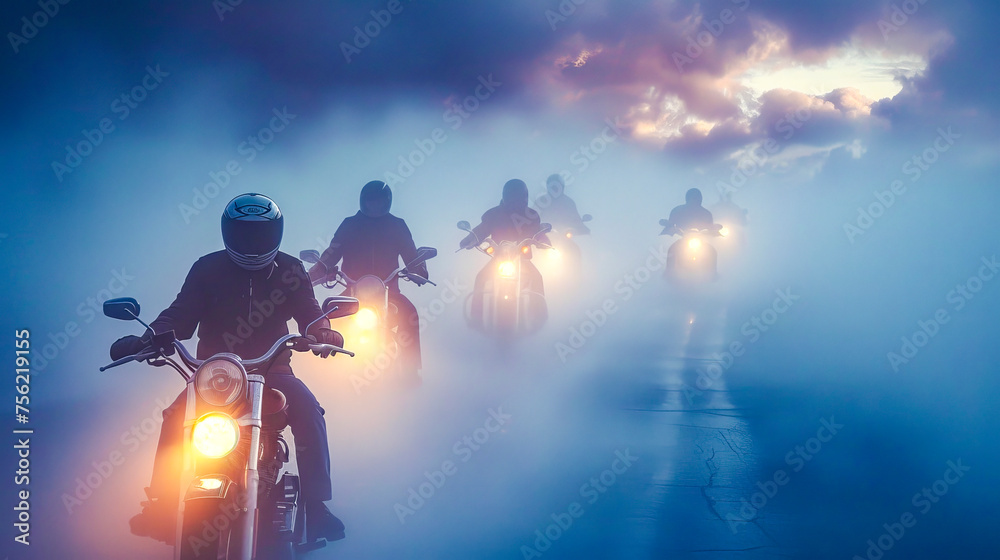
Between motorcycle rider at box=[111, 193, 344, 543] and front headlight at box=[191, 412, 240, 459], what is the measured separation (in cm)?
89

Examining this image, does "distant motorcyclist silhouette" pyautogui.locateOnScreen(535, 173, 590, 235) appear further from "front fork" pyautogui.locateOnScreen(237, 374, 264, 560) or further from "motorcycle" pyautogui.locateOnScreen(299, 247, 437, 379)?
"front fork" pyautogui.locateOnScreen(237, 374, 264, 560)

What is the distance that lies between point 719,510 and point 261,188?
452 inches

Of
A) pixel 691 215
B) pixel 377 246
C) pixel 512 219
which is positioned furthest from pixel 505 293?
pixel 691 215

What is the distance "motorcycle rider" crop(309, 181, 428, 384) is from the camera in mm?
8156

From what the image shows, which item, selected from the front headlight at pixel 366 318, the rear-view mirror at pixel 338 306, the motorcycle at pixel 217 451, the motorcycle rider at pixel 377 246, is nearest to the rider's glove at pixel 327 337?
the rear-view mirror at pixel 338 306

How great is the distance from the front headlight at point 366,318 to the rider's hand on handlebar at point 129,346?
3623 mm

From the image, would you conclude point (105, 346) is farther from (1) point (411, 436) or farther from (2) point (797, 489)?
(2) point (797, 489)

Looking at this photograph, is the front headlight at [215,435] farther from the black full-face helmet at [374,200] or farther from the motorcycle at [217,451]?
the black full-face helmet at [374,200]

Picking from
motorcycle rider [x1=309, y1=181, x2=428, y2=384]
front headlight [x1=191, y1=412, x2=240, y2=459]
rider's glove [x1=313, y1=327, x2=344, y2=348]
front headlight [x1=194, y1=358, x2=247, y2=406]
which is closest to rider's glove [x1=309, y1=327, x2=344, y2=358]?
rider's glove [x1=313, y1=327, x2=344, y2=348]

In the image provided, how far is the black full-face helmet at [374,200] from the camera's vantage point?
8.46m

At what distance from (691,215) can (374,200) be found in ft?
43.0

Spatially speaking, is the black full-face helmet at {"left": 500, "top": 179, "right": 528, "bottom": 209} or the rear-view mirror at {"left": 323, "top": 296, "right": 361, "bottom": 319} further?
the black full-face helmet at {"left": 500, "top": 179, "right": 528, "bottom": 209}

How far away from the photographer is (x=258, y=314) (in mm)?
4219

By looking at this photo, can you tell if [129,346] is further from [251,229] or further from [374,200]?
[374,200]
